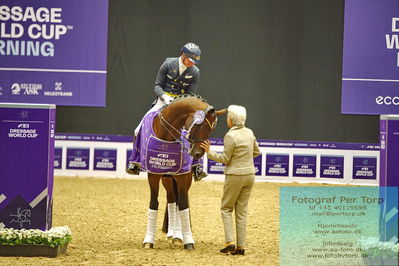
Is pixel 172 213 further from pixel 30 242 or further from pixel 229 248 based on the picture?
pixel 30 242

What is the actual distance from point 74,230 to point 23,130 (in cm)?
245

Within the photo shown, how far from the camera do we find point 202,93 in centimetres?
1510

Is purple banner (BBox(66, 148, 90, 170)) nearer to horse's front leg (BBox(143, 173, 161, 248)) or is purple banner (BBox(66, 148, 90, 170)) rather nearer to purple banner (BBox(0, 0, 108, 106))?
purple banner (BBox(0, 0, 108, 106))

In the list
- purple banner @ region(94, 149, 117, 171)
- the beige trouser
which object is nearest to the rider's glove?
the beige trouser

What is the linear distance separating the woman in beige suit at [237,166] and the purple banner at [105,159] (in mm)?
7656

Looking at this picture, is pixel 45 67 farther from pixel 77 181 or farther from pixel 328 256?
pixel 328 256

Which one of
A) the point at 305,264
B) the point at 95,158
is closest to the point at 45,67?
the point at 95,158

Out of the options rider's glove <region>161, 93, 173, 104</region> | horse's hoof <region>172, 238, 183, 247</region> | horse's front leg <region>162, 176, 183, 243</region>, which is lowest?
horse's hoof <region>172, 238, 183, 247</region>

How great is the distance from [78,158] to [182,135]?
7.51 metres

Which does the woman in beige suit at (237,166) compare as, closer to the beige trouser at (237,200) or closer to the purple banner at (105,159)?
the beige trouser at (237,200)

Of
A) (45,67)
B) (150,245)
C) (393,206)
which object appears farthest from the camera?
(45,67)

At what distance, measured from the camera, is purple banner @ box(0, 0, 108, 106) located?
45.0ft

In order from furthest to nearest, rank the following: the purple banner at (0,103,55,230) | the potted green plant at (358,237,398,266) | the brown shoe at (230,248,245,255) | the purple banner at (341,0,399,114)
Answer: the purple banner at (341,0,399,114)
the brown shoe at (230,248,245,255)
the purple banner at (0,103,55,230)
the potted green plant at (358,237,398,266)

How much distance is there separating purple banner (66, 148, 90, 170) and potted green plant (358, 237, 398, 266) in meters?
9.56
